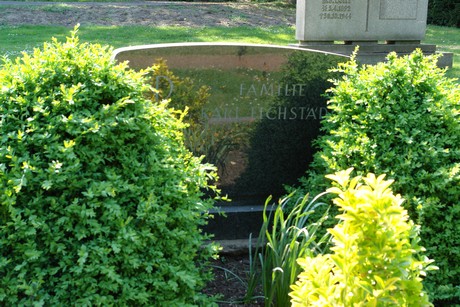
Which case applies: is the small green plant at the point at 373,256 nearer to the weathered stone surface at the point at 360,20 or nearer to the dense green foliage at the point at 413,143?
the dense green foliage at the point at 413,143

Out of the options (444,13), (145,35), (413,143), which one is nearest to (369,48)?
(145,35)

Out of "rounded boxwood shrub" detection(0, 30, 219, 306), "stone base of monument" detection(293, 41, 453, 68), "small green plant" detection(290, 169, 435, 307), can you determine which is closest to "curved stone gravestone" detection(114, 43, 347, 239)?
"rounded boxwood shrub" detection(0, 30, 219, 306)

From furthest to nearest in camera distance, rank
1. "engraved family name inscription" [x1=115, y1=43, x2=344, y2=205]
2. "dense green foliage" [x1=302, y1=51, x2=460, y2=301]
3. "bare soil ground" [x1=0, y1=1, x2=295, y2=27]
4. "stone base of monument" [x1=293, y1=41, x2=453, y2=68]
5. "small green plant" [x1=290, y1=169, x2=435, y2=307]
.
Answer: "bare soil ground" [x1=0, y1=1, x2=295, y2=27] → "stone base of monument" [x1=293, y1=41, x2=453, y2=68] → "engraved family name inscription" [x1=115, y1=43, x2=344, y2=205] → "dense green foliage" [x1=302, y1=51, x2=460, y2=301] → "small green plant" [x1=290, y1=169, x2=435, y2=307]

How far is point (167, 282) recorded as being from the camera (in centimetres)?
316

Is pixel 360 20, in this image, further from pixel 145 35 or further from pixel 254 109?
pixel 145 35

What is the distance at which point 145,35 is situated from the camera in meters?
13.4

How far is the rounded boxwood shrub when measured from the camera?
294 centimetres

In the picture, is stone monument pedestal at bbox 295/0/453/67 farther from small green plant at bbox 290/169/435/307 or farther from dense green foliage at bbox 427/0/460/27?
dense green foliage at bbox 427/0/460/27

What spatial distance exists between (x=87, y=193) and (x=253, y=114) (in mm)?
2446

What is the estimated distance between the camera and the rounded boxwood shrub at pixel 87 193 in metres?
2.94

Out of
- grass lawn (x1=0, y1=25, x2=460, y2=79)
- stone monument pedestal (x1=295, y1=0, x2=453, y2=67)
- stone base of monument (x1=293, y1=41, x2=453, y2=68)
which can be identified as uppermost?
stone monument pedestal (x1=295, y1=0, x2=453, y2=67)

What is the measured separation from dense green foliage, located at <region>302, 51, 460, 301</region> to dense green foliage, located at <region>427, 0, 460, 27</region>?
16.8m

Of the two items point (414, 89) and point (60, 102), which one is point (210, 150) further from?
point (60, 102)

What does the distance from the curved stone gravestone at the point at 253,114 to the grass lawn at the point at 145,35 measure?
6761 millimetres
